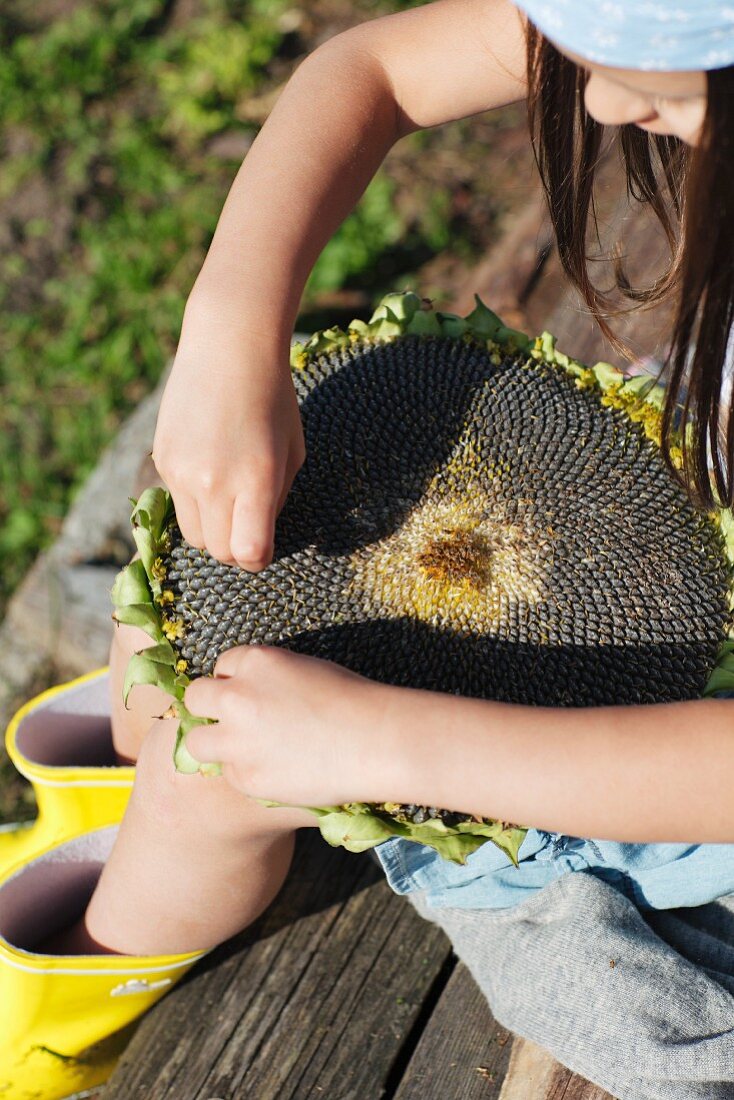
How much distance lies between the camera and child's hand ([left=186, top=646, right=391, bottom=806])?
1.17 m

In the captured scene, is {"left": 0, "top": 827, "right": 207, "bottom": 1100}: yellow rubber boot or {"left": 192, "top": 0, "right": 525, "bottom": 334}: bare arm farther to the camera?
{"left": 0, "top": 827, "right": 207, "bottom": 1100}: yellow rubber boot

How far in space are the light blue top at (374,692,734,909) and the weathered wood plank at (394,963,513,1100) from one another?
24cm

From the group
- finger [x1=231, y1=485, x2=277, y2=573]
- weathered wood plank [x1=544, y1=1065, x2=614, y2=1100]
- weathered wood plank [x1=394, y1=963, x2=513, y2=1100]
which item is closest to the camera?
finger [x1=231, y1=485, x2=277, y2=573]

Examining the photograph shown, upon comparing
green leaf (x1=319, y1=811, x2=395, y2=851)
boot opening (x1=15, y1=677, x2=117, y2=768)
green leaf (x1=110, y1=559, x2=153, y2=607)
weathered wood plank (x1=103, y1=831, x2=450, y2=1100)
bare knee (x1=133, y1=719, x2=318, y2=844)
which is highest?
green leaf (x1=110, y1=559, x2=153, y2=607)

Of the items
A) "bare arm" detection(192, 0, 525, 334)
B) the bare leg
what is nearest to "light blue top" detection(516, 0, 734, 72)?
"bare arm" detection(192, 0, 525, 334)

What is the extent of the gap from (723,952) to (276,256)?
3.49 feet

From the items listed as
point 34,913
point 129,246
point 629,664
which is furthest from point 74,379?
point 629,664

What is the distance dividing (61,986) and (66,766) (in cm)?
37

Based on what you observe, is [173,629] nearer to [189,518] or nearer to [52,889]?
[189,518]

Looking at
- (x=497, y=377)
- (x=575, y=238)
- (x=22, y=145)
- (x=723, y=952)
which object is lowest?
(x=723, y=952)

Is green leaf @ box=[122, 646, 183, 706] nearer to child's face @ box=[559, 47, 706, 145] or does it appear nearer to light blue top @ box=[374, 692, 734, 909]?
light blue top @ box=[374, 692, 734, 909]

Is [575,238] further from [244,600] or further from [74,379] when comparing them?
[74,379]

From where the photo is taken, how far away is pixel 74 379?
3.10 m

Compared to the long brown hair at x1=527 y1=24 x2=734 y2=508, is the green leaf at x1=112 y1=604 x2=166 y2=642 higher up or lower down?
lower down
